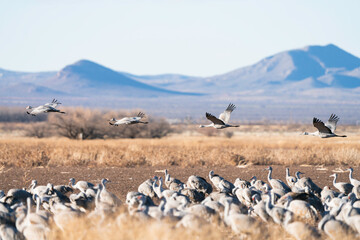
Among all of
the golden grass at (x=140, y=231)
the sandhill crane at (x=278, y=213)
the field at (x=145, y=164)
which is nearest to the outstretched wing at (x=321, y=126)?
the sandhill crane at (x=278, y=213)

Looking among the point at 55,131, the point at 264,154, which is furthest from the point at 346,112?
the point at 264,154

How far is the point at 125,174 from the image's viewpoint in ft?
73.1

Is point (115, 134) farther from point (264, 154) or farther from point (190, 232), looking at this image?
point (190, 232)

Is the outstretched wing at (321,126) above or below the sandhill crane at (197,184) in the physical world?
above

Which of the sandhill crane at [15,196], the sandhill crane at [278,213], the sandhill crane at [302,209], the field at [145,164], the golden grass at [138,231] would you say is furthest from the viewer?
the field at [145,164]

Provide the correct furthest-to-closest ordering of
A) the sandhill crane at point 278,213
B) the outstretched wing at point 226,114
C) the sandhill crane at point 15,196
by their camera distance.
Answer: the outstretched wing at point 226,114
the sandhill crane at point 15,196
the sandhill crane at point 278,213

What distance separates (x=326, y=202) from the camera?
13.7m

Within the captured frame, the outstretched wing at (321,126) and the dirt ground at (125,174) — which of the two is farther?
the dirt ground at (125,174)

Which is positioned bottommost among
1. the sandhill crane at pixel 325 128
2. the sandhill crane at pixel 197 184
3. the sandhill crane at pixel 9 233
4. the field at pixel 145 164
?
the field at pixel 145 164

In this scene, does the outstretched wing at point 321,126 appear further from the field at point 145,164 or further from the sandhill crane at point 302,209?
the field at point 145,164

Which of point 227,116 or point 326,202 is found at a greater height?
point 227,116

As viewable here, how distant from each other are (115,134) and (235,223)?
3526 cm

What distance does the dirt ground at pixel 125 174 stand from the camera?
19578 mm

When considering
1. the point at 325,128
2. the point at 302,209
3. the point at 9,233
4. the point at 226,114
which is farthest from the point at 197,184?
the point at 9,233
